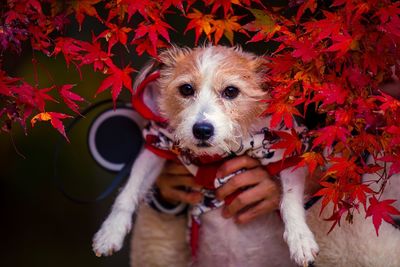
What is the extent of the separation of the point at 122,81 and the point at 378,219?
46.8 inches

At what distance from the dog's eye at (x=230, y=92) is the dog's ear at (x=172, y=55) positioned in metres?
0.31

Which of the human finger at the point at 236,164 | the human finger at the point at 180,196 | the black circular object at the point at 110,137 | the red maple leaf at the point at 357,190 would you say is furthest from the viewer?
the black circular object at the point at 110,137

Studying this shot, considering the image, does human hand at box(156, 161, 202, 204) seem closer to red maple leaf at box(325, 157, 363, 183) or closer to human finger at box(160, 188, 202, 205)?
human finger at box(160, 188, 202, 205)

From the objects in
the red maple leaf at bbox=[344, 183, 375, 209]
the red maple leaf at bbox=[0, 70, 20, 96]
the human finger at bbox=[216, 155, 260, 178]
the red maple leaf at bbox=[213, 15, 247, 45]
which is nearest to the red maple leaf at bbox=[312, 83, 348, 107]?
the red maple leaf at bbox=[344, 183, 375, 209]

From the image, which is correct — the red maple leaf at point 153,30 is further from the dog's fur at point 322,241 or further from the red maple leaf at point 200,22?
the dog's fur at point 322,241

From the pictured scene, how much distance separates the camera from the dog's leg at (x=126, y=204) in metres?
2.27

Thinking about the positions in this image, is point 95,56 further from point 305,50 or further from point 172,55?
point 305,50

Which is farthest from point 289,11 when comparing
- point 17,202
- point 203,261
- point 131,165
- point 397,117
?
point 17,202

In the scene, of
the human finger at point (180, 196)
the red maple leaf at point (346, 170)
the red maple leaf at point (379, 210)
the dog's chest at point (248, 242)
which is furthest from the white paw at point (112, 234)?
the red maple leaf at point (379, 210)

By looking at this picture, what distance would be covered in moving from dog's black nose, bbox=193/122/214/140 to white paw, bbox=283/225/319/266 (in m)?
0.56

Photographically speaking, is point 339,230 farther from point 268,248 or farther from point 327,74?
point 327,74

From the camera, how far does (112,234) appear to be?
7.48 ft

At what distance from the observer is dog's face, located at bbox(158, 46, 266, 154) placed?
6.86 feet

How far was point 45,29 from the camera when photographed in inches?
82.4
